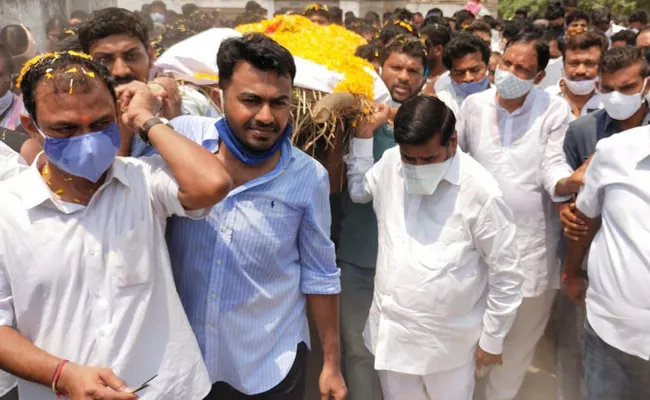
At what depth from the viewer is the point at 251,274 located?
2.03 m

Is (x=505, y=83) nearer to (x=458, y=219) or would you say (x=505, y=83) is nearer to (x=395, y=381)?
(x=458, y=219)

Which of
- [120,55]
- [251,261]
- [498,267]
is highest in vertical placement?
[120,55]

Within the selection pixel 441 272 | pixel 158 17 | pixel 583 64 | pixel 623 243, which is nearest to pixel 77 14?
pixel 158 17

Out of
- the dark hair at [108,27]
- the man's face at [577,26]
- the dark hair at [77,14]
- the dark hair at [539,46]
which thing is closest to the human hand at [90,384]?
the dark hair at [108,27]

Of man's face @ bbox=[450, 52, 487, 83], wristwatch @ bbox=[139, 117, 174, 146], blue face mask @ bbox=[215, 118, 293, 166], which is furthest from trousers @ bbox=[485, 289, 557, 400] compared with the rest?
wristwatch @ bbox=[139, 117, 174, 146]

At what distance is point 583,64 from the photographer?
418cm

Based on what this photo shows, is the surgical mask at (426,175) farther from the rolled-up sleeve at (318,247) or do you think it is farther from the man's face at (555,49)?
the man's face at (555,49)

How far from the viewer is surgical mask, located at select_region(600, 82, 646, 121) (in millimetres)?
3033

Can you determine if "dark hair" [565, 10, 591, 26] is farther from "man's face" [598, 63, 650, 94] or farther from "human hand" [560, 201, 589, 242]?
"human hand" [560, 201, 589, 242]

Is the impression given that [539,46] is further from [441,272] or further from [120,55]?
[120,55]

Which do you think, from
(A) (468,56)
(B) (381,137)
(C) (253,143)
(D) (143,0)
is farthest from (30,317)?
(D) (143,0)

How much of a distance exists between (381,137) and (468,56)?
4.23 ft

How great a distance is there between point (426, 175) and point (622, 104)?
1242 mm

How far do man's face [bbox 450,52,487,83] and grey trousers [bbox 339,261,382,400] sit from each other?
1.69m
